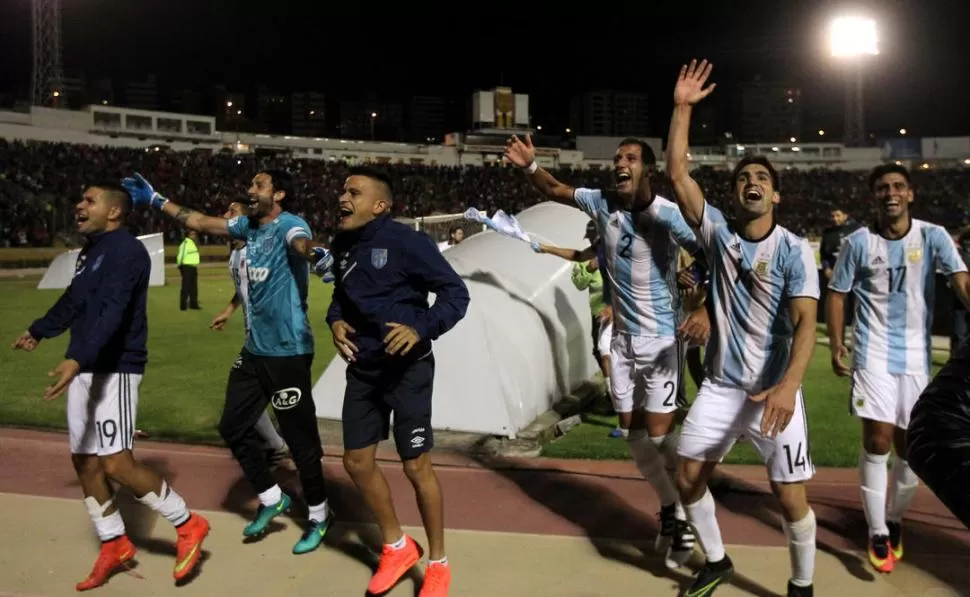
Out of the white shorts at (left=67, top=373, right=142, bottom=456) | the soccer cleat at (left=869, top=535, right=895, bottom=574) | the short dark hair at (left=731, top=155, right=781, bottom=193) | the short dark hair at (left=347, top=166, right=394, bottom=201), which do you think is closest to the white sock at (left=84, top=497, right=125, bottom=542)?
the white shorts at (left=67, top=373, right=142, bottom=456)

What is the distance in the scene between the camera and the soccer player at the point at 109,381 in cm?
420

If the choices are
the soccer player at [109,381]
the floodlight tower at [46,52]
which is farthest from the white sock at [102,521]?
the floodlight tower at [46,52]

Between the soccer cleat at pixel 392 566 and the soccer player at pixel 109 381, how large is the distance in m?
0.99

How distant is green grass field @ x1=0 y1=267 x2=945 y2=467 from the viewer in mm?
6629

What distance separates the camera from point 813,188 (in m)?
63.3

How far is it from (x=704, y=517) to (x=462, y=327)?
3097 mm

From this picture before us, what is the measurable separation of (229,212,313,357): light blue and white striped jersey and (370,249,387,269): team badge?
0.87 m

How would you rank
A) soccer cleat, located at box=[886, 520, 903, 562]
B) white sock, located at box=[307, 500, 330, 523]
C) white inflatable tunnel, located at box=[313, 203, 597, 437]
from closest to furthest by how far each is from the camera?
soccer cleat, located at box=[886, 520, 903, 562]
white sock, located at box=[307, 500, 330, 523]
white inflatable tunnel, located at box=[313, 203, 597, 437]

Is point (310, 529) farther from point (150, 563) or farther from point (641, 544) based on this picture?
point (641, 544)

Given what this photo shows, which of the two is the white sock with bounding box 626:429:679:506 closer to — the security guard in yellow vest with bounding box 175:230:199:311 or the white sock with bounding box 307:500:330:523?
the white sock with bounding box 307:500:330:523

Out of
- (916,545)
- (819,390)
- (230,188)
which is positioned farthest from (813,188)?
(916,545)

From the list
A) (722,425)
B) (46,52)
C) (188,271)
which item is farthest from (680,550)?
(46,52)

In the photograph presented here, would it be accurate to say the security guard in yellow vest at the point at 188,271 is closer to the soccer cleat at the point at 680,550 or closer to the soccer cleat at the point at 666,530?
the soccer cleat at the point at 666,530

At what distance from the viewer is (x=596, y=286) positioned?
7.96 meters
